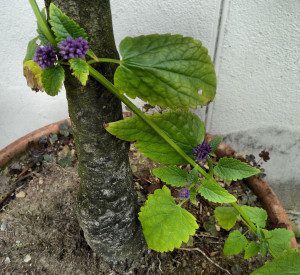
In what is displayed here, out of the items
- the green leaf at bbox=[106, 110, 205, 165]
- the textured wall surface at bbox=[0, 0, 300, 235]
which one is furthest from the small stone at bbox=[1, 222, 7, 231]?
the green leaf at bbox=[106, 110, 205, 165]

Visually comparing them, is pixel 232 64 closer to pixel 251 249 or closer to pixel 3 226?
pixel 251 249

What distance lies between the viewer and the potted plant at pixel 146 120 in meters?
0.46

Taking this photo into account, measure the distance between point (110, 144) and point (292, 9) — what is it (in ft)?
2.95

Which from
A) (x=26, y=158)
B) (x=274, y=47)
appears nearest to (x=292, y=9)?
(x=274, y=47)

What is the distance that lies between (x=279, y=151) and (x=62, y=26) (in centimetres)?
146

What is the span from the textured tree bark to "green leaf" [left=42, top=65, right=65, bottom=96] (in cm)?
7

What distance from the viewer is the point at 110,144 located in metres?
0.66

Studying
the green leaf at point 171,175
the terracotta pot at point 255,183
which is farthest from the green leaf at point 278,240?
the green leaf at point 171,175

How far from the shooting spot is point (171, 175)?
2.21 feet

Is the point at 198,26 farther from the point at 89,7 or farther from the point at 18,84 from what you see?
the point at 18,84

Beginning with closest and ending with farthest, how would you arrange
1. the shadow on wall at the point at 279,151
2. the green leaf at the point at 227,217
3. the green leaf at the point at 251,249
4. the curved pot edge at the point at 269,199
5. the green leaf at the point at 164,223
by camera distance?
the green leaf at the point at 164,223
the green leaf at the point at 251,249
the green leaf at the point at 227,217
the curved pot edge at the point at 269,199
the shadow on wall at the point at 279,151

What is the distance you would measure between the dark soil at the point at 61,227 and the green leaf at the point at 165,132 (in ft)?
1.59

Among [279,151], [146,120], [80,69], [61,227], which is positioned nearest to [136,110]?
[146,120]

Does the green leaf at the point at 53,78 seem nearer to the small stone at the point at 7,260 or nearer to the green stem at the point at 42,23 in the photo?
the green stem at the point at 42,23
